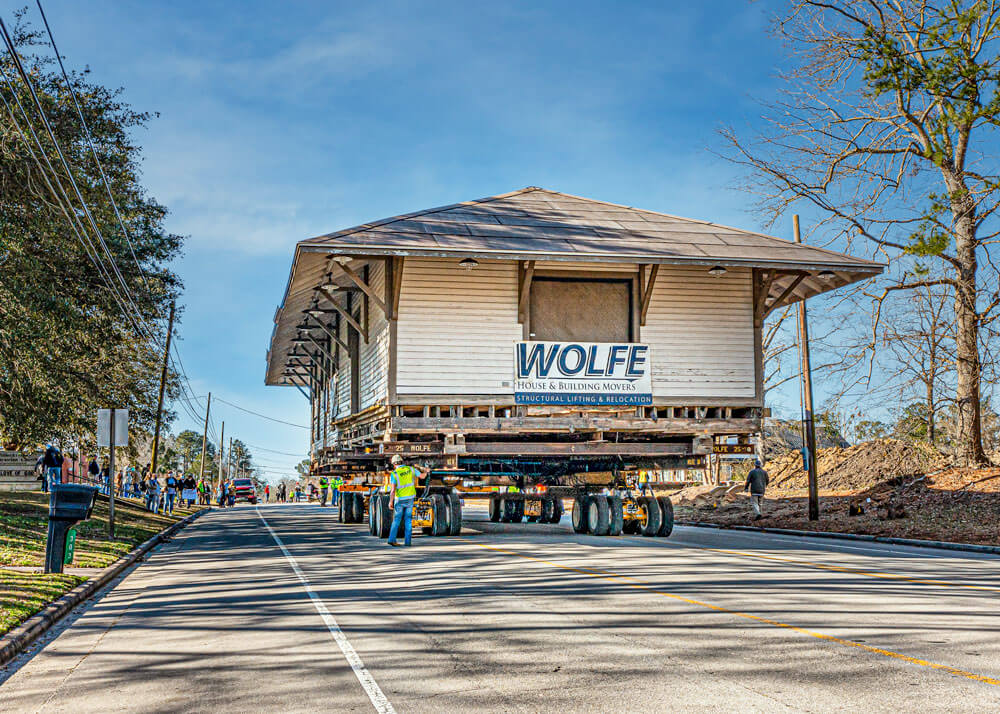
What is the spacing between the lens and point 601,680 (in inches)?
266

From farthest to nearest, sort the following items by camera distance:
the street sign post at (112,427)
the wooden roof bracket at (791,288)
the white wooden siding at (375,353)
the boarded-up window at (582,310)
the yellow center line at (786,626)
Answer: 1. the wooden roof bracket at (791,288)
2. the boarded-up window at (582,310)
3. the white wooden siding at (375,353)
4. the street sign post at (112,427)
5. the yellow center line at (786,626)

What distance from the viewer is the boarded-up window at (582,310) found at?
71.8 feet

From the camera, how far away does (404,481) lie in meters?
19.0

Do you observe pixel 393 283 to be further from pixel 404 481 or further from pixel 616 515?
pixel 616 515

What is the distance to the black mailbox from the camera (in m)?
13.7

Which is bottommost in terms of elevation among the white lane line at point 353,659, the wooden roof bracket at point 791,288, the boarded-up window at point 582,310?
the white lane line at point 353,659

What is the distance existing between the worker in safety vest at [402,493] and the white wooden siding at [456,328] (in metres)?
2.09

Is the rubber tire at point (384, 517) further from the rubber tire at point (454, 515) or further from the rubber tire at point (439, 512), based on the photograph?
the rubber tire at point (454, 515)

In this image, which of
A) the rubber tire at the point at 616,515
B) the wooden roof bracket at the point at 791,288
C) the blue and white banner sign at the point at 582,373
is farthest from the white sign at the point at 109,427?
the wooden roof bracket at the point at 791,288

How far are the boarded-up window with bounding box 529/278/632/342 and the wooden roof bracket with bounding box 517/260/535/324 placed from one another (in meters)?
0.41

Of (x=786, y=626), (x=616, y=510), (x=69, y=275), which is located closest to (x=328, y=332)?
(x=69, y=275)

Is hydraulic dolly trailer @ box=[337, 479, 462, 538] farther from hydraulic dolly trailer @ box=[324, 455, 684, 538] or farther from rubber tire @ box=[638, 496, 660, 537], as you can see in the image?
rubber tire @ box=[638, 496, 660, 537]

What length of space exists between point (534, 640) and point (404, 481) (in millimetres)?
10771

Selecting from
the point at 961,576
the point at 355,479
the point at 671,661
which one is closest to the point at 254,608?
the point at 671,661
